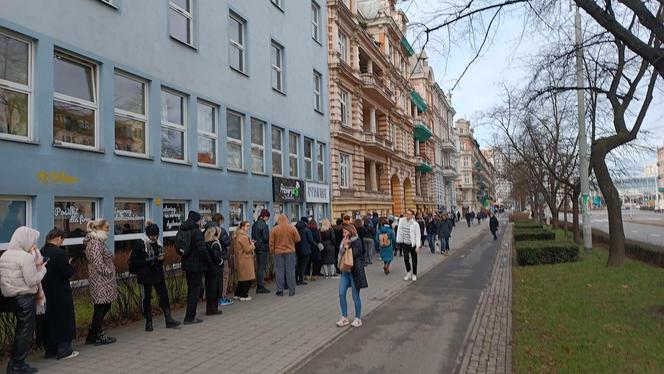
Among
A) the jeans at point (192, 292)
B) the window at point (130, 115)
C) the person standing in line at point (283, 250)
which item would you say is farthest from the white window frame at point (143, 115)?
the jeans at point (192, 292)

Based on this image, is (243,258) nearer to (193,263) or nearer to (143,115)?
(193,263)

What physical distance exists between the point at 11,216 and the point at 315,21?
19.4m

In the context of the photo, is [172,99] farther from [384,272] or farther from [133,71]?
[384,272]

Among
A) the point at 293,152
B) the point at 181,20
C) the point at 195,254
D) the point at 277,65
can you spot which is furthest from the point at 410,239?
the point at 277,65

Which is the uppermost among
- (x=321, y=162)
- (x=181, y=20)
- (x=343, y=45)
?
(x=343, y=45)

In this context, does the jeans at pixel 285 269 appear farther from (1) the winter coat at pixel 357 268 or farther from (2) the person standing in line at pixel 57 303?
(2) the person standing in line at pixel 57 303

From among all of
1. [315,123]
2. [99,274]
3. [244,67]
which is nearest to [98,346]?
[99,274]

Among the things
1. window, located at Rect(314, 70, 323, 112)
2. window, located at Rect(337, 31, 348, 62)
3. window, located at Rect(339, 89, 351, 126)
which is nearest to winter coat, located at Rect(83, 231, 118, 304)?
window, located at Rect(314, 70, 323, 112)

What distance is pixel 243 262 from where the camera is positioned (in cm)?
1041

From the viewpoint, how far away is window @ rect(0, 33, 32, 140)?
966cm

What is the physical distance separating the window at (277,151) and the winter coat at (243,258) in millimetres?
9712

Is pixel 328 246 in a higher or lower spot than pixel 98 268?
lower

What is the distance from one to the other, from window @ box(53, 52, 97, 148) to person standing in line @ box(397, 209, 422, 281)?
8.09 m

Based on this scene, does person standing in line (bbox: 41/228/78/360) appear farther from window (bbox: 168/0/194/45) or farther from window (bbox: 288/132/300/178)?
window (bbox: 288/132/300/178)
